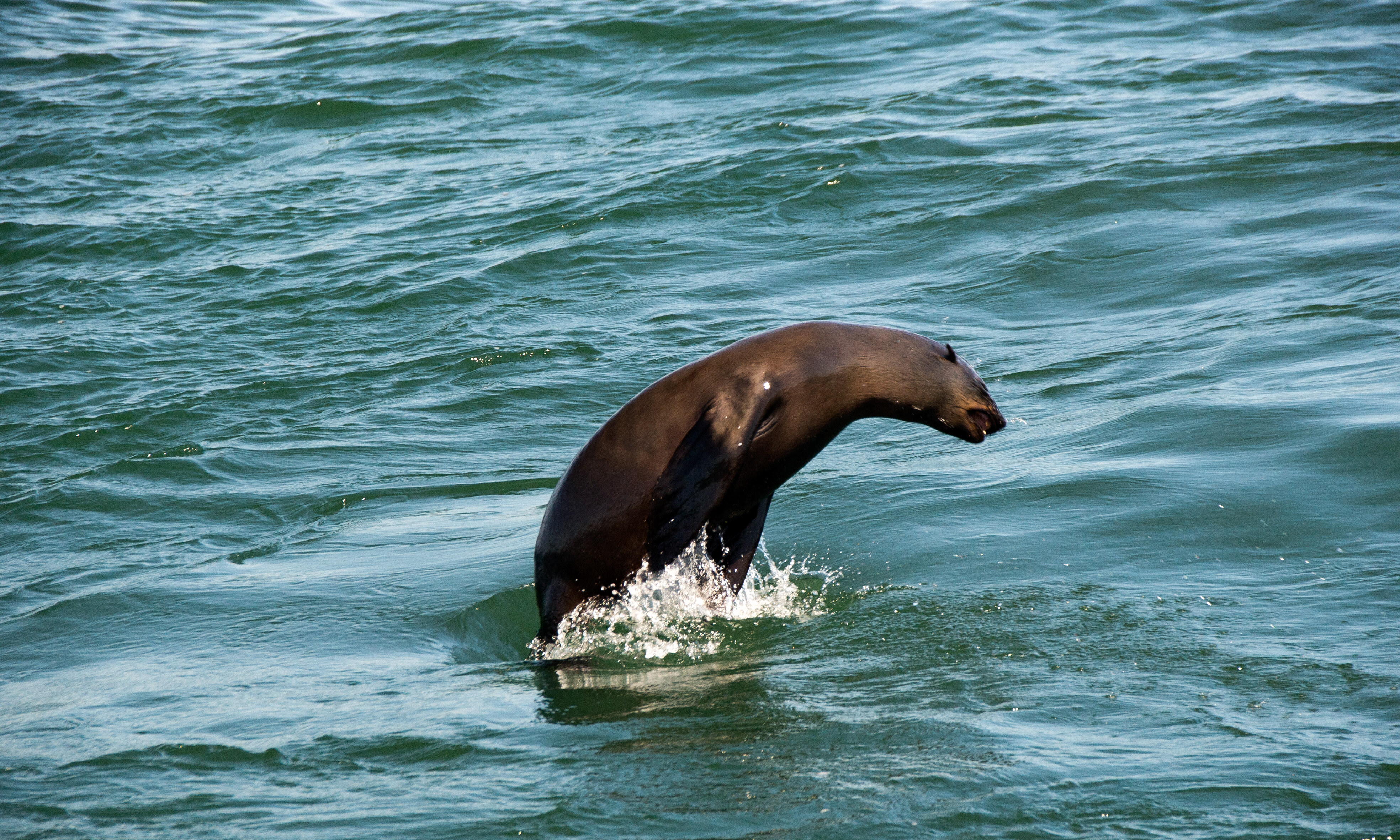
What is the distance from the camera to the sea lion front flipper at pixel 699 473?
236 inches

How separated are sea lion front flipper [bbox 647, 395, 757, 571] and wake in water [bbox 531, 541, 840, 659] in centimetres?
14

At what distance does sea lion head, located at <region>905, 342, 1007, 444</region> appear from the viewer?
6.59m

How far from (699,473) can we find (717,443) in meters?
0.14

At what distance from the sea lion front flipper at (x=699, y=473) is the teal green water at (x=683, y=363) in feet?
1.65

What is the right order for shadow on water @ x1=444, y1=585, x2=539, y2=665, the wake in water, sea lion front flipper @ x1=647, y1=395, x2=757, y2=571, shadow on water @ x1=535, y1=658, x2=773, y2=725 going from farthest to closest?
1. shadow on water @ x1=444, y1=585, x2=539, y2=665
2. the wake in water
3. sea lion front flipper @ x1=647, y1=395, x2=757, y2=571
4. shadow on water @ x1=535, y1=658, x2=773, y2=725

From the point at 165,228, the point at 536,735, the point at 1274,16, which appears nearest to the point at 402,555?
the point at 536,735

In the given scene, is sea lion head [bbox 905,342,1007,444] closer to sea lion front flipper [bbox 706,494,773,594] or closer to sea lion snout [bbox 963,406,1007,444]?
sea lion snout [bbox 963,406,1007,444]

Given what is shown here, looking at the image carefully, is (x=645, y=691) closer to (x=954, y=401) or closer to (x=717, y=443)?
(x=717, y=443)

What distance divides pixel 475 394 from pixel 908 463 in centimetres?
345

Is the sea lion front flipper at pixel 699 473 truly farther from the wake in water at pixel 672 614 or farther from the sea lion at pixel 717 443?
the wake in water at pixel 672 614

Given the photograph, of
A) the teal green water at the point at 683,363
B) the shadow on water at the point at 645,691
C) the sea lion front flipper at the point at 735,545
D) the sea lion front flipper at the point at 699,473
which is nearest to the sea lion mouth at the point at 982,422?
the teal green water at the point at 683,363

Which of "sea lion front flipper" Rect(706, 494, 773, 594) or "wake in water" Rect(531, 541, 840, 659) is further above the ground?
"sea lion front flipper" Rect(706, 494, 773, 594)

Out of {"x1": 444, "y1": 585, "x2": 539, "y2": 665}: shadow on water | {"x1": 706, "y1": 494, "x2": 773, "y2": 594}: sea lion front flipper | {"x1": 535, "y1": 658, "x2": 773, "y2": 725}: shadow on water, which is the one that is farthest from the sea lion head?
{"x1": 444, "y1": 585, "x2": 539, "y2": 665}: shadow on water

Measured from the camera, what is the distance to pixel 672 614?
639cm
